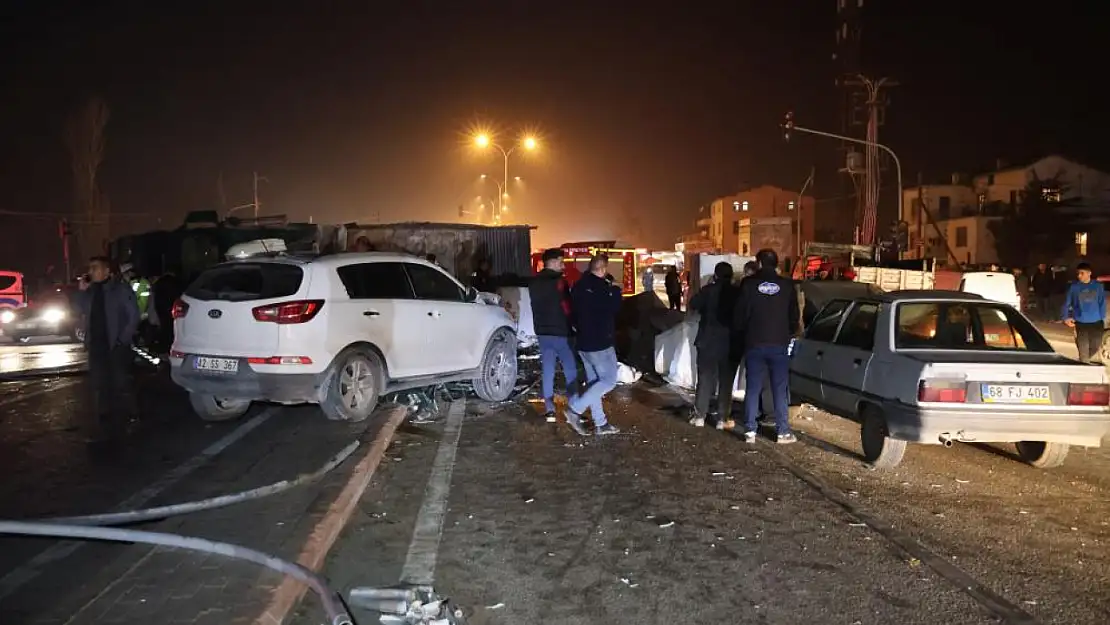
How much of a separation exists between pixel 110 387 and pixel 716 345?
6.15 m

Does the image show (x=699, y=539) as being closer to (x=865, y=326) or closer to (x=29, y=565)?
(x=865, y=326)

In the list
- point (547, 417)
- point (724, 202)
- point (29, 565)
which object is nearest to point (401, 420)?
point (547, 417)

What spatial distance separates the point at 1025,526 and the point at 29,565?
6.08 metres

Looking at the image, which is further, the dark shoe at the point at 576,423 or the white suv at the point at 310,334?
the dark shoe at the point at 576,423

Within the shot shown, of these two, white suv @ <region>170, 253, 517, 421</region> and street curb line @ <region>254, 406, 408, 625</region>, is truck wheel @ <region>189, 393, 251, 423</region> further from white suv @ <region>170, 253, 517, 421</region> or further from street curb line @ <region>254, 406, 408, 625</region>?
street curb line @ <region>254, 406, 408, 625</region>

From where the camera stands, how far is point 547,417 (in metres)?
9.09

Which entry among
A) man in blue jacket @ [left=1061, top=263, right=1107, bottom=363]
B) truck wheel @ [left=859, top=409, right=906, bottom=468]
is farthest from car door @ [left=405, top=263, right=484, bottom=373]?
man in blue jacket @ [left=1061, top=263, right=1107, bottom=363]

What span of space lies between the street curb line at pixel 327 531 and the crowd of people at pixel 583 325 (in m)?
1.90

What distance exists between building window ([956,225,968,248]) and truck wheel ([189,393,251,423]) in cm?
5954

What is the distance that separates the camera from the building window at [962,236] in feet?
193

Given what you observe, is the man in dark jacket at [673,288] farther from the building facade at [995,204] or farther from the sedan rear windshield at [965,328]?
the building facade at [995,204]

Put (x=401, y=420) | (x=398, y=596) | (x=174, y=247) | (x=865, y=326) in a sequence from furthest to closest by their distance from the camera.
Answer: (x=174, y=247) < (x=401, y=420) < (x=865, y=326) < (x=398, y=596)

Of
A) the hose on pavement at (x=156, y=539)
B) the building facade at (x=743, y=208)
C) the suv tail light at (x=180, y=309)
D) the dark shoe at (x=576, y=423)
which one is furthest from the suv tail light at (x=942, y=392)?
the building facade at (x=743, y=208)

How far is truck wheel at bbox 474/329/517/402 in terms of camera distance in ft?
33.2
